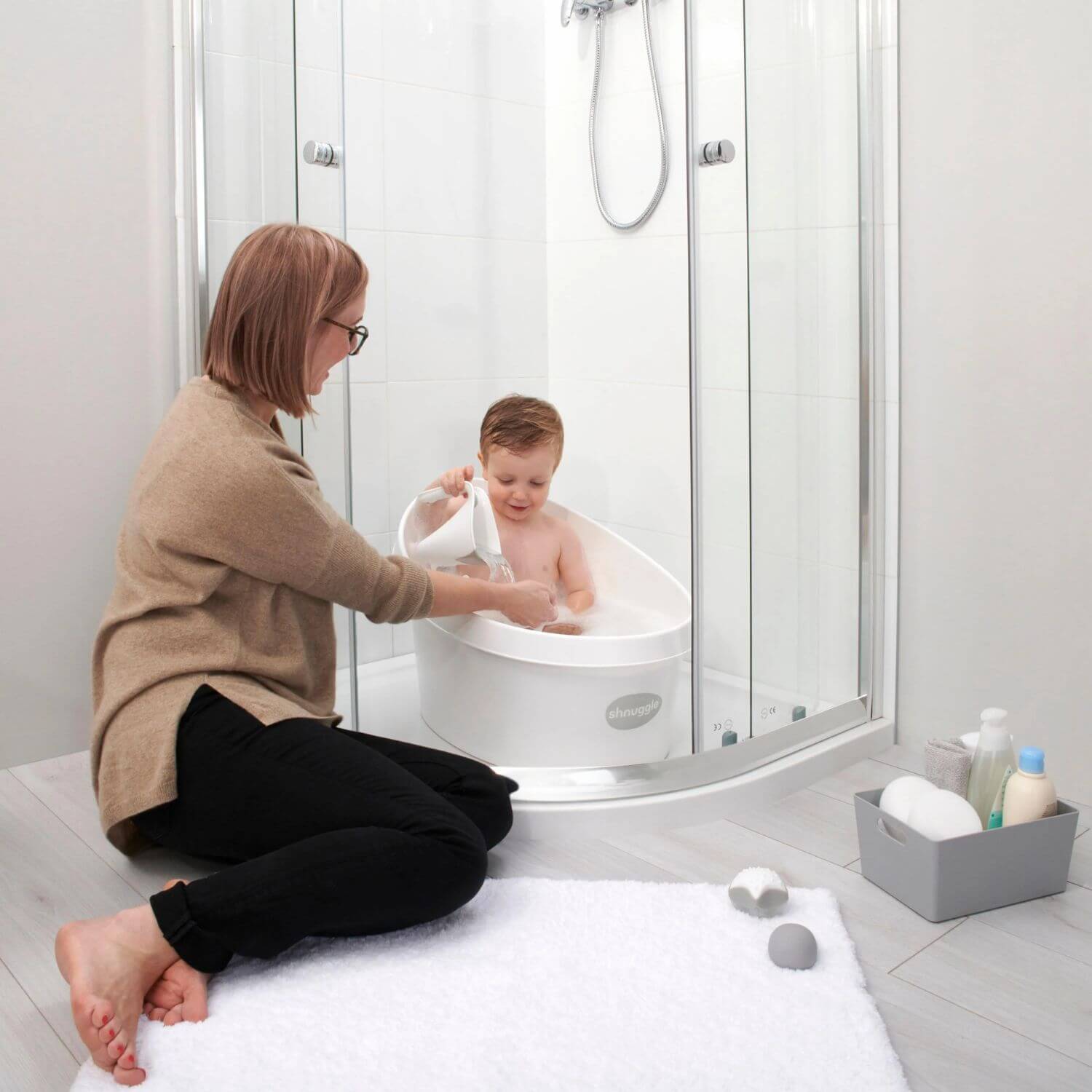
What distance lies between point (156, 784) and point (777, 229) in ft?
4.47

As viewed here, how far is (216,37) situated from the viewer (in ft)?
7.13

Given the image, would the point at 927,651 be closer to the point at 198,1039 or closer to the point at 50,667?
the point at 198,1039

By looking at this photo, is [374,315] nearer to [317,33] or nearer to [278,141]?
[278,141]

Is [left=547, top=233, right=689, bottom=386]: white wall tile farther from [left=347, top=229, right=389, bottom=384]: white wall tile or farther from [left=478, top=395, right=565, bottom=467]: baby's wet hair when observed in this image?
[left=347, top=229, right=389, bottom=384]: white wall tile

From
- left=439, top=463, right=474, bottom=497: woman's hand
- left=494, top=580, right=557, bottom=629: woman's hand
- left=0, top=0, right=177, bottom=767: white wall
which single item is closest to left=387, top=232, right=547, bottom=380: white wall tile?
left=439, top=463, right=474, bottom=497: woman's hand

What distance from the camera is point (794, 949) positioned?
1411 millimetres

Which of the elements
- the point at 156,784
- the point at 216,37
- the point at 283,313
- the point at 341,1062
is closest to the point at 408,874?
the point at 341,1062

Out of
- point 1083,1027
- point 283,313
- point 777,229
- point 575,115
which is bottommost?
point 1083,1027

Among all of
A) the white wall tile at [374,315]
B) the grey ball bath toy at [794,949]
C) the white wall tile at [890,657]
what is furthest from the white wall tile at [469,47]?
the grey ball bath toy at [794,949]

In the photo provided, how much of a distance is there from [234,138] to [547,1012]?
1.71 metres

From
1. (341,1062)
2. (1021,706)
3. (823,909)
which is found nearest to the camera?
(341,1062)

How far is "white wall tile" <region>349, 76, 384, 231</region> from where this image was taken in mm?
2135

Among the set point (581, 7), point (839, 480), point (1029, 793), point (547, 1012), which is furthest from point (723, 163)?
point (547, 1012)

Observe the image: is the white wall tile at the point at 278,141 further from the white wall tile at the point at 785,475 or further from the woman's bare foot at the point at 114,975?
the woman's bare foot at the point at 114,975
